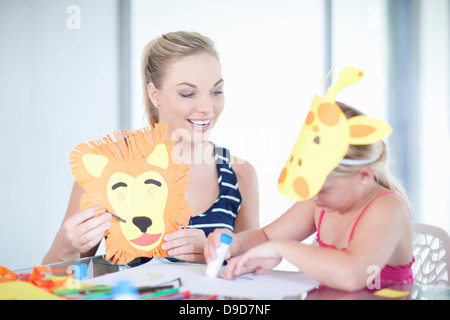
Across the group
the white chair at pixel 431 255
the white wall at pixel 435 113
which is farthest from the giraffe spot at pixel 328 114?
the white wall at pixel 435 113

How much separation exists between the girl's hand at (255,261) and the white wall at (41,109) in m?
1.47

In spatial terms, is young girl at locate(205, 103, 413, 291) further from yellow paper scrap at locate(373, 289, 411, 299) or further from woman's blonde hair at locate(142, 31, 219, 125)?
woman's blonde hair at locate(142, 31, 219, 125)

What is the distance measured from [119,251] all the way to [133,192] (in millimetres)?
141

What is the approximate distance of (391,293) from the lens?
856mm

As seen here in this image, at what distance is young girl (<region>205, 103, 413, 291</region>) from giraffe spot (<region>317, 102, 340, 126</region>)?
0.08 m

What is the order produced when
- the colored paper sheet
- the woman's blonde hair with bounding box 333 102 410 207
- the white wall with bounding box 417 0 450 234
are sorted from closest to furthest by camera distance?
1. the colored paper sheet
2. the woman's blonde hair with bounding box 333 102 410 207
3. the white wall with bounding box 417 0 450 234

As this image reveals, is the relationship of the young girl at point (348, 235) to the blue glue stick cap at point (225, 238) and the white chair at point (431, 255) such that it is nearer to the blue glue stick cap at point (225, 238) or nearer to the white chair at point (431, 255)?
the blue glue stick cap at point (225, 238)

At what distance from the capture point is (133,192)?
1154 mm

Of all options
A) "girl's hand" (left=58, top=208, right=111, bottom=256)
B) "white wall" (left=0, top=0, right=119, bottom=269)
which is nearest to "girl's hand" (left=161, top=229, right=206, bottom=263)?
"girl's hand" (left=58, top=208, right=111, bottom=256)

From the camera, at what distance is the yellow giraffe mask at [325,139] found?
873mm

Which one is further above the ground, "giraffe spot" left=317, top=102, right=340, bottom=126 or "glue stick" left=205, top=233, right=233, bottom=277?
"giraffe spot" left=317, top=102, right=340, bottom=126

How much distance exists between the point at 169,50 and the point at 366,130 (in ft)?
2.48

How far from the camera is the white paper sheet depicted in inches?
34.3

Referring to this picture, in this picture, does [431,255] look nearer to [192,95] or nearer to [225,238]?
[225,238]
